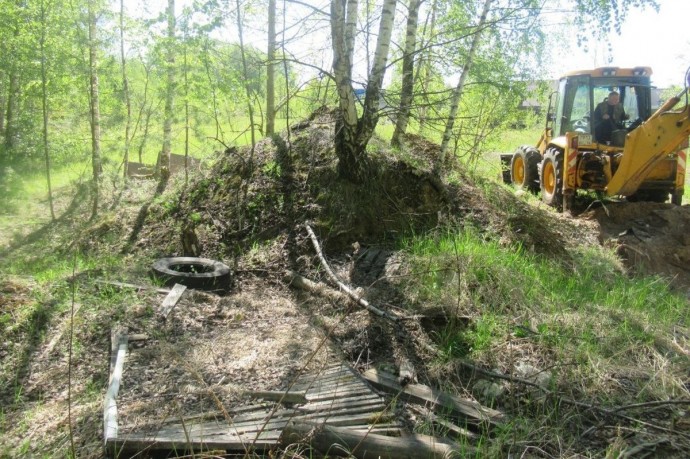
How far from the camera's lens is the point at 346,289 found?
5.36 metres

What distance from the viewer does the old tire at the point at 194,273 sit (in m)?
5.93

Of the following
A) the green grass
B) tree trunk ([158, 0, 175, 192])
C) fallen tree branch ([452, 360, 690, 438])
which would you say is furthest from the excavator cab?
tree trunk ([158, 0, 175, 192])

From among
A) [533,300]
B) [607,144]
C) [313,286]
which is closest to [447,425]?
[533,300]

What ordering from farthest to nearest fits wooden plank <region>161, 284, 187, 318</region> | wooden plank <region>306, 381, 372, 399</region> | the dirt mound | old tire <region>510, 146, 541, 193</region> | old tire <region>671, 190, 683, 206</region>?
old tire <region>510, 146, 541, 193</region>
old tire <region>671, 190, 683, 206</region>
the dirt mound
wooden plank <region>161, 284, 187, 318</region>
wooden plank <region>306, 381, 372, 399</region>

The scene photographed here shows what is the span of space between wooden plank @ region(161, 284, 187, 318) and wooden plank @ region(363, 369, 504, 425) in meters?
2.26

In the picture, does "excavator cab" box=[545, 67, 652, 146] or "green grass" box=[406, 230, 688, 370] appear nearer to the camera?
"green grass" box=[406, 230, 688, 370]

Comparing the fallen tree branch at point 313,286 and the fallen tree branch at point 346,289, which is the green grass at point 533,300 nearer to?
the fallen tree branch at point 346,289

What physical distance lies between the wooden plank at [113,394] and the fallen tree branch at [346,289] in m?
1.83

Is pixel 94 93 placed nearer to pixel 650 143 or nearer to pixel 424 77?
pixel 424 77

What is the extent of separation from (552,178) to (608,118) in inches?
63.6

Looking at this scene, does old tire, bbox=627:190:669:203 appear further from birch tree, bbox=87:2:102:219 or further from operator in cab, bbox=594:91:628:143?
birch tree, bbox=87:2:102:219

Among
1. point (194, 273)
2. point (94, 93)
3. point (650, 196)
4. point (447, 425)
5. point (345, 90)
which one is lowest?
point (447, 425)

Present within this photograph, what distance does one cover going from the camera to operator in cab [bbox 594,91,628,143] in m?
9.43

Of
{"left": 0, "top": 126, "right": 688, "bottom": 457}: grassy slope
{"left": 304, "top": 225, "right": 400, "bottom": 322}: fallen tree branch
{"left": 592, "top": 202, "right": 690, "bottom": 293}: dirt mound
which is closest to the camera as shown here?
{"left": 0, "top": 126, "right": 688, "bottom": 457}: grassy slope
